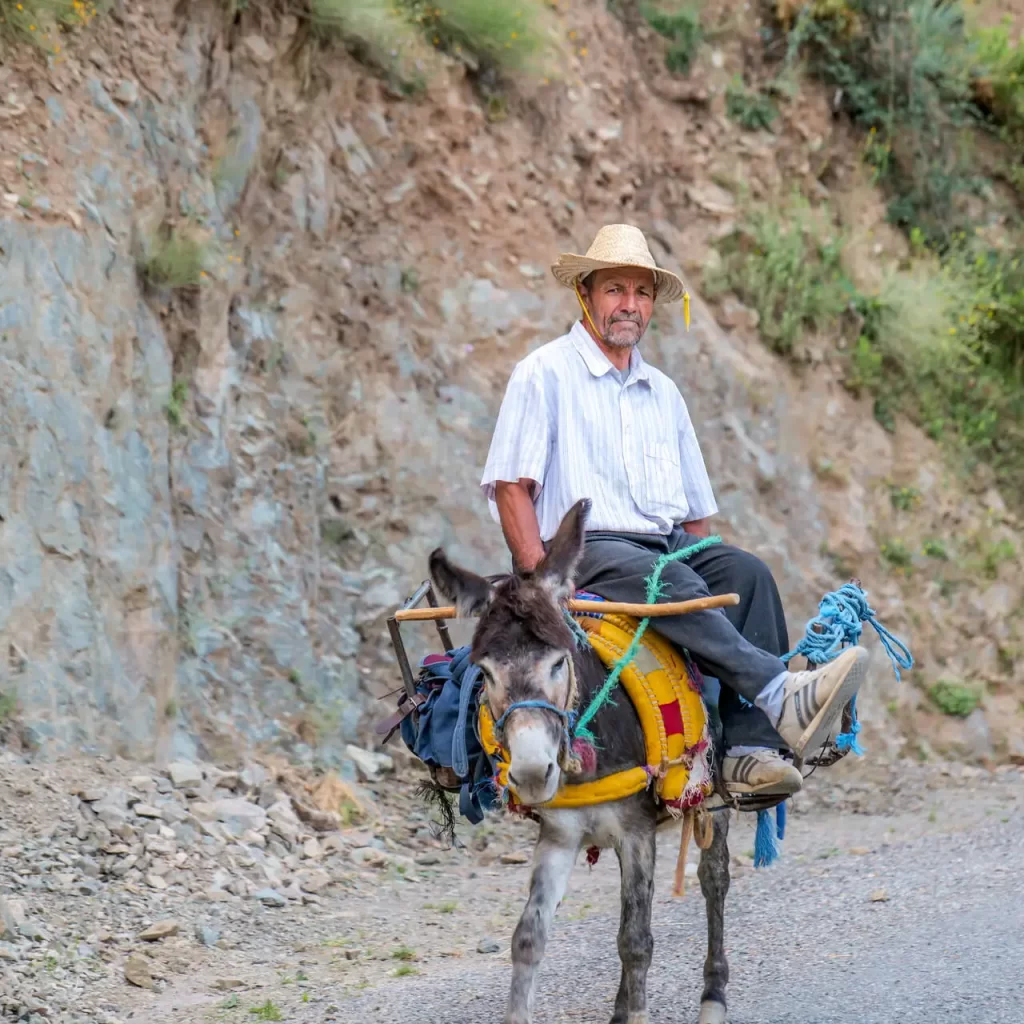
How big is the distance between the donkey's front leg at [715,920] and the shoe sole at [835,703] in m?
0.79

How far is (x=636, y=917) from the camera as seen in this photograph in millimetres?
4746

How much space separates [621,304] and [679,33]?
8.66m

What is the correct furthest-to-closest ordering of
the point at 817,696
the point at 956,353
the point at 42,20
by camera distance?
1. the point at 956,353
2. the point at 42,20
3. the point at 817,696

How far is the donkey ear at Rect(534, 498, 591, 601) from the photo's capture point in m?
4.53

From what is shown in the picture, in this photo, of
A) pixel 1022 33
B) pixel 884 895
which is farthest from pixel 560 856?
pixel 1022 33

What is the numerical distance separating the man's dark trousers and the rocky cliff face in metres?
3.93

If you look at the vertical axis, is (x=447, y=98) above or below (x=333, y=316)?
above

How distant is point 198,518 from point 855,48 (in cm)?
896

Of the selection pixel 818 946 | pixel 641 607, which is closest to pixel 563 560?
pixel 641 607

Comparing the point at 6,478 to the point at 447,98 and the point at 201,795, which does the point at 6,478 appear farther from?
the point at 447,98

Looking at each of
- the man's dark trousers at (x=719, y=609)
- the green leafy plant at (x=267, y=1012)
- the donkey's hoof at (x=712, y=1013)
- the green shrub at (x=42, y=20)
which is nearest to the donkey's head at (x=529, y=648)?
the man's dark trousers at (x=719, y=609)

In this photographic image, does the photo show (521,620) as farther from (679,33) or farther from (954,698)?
(679,33)

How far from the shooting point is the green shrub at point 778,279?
12.4 meters

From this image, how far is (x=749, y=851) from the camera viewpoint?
866 cm
